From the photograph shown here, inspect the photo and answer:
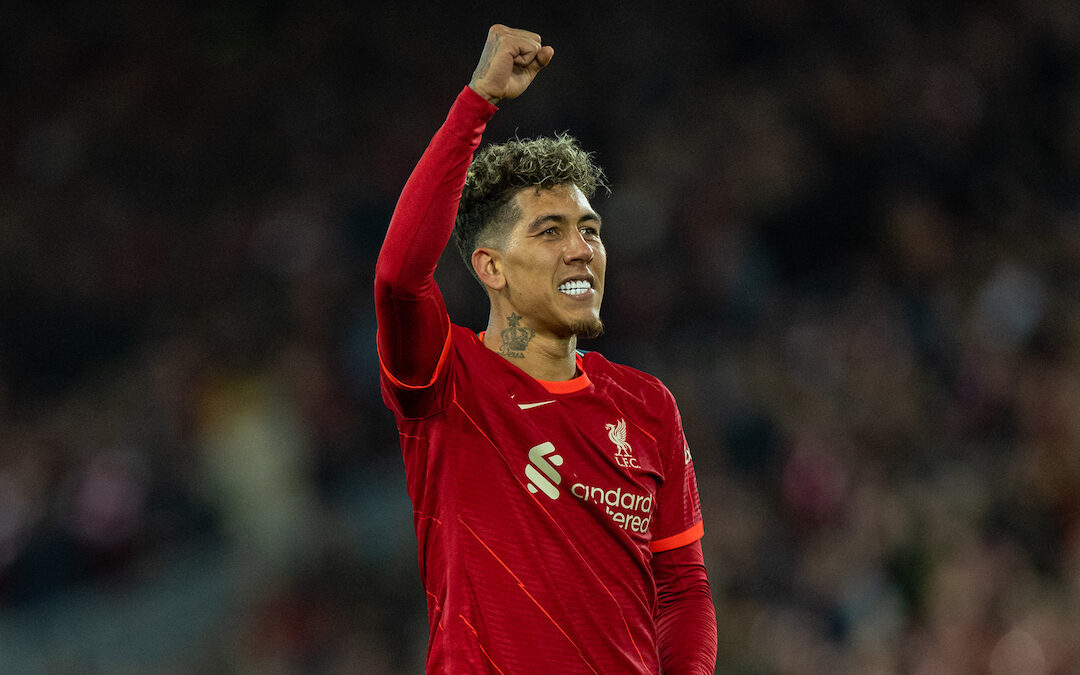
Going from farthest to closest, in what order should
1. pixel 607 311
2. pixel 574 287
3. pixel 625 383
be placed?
1. pixel 607 311
2. pixel 625 383
3. pixel 574 287

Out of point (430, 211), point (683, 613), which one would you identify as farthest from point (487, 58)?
point (683, 613)

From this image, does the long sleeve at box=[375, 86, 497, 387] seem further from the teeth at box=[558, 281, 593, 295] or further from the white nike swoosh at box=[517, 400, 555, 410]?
the teeth at box=[558, 281, 593, 295]

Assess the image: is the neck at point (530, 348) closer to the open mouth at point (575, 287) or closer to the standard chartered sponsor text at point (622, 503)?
the open mouth at point (575, 287)

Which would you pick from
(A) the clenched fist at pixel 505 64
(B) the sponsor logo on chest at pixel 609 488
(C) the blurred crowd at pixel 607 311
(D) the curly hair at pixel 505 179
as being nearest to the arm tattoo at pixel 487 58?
(A) the clenched fist at pixel 505 64

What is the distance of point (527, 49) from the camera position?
2248 millimetres

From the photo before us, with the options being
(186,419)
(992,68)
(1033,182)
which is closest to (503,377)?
(186,419)

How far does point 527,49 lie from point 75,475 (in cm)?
473

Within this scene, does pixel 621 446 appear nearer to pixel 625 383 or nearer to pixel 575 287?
pixel 625 383

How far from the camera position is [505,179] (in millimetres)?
2723

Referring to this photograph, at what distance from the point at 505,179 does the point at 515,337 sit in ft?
1.26

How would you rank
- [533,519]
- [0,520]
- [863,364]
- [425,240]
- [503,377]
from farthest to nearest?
[863,364], [0,520], [503,377], [533,519], [425,240]

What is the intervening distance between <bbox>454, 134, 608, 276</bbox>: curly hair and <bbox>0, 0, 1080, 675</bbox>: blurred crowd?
3181mm

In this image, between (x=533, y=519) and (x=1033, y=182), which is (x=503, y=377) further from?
(x=1033, y=182)

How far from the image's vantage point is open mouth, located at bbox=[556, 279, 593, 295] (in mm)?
2631
